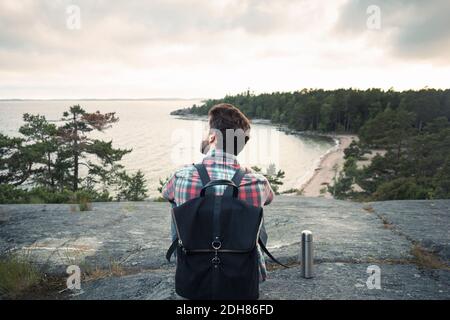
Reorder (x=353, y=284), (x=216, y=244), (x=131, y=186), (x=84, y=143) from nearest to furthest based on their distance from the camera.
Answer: (x=216, y=244), (x=353, y=284), (x=84, y=143), (x=131, y=186)

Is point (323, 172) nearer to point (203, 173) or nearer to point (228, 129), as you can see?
point (228, 129)

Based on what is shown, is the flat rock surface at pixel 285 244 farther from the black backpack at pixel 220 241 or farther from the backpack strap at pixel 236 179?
the backpack strap at pixel 236 179

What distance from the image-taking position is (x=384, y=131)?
47.6 meters

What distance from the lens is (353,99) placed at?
82938 millimetres

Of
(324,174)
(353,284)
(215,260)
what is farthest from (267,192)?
(324,174)

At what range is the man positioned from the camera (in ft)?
8.75

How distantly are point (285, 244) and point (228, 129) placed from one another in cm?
247

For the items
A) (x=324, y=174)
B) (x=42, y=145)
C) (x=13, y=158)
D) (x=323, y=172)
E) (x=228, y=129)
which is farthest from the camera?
(x=323, y=172)

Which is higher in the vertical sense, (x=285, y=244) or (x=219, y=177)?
(x=219, y=177)

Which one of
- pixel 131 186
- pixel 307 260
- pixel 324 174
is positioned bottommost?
pixel 324 174

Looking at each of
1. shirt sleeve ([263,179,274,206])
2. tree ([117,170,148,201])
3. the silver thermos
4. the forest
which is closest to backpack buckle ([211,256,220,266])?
shirt sleeve ([263,179,274,206])
